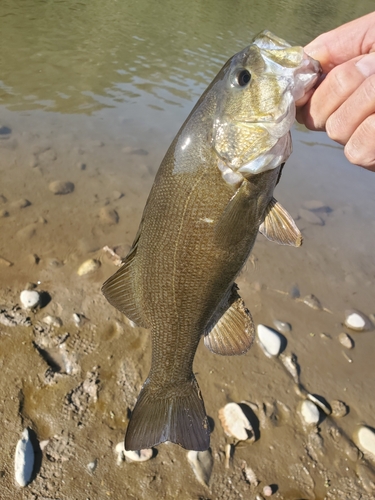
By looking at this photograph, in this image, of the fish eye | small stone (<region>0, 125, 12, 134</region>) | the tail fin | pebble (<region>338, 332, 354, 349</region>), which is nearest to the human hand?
the fish eye

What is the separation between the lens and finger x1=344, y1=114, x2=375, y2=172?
6.88 ft

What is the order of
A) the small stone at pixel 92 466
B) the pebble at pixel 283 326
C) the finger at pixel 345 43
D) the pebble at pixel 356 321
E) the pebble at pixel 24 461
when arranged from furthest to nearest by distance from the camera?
the pebble at pixel 356 321
the pebble at pixel 283 326
the small stone at pixel 92 466
the pebble at pixel 24 461
the finger at pixel 345 43

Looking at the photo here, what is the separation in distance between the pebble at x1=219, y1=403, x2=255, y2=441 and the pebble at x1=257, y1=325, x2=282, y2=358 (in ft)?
2.59

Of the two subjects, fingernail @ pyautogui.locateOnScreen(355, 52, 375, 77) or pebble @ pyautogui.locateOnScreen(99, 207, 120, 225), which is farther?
pebble @ pyautogui.locateOnScreen(99, 207, 120, 225)

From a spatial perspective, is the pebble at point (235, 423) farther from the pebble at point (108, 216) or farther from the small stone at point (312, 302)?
the pebble at point (108, 216)

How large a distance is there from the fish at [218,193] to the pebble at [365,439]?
6.81ft

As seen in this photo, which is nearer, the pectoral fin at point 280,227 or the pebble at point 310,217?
the pectoral fin at point 280,227

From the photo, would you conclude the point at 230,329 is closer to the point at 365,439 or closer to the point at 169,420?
the point at 169,420

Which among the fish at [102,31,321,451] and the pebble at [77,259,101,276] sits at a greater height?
the fish at [102,31,321,451]

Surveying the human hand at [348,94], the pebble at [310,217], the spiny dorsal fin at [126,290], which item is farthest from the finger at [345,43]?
the pebble at [310,217]

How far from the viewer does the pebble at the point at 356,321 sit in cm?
473

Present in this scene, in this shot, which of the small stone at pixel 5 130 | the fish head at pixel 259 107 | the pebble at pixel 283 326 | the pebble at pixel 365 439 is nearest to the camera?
the fish head at pixel 259 107

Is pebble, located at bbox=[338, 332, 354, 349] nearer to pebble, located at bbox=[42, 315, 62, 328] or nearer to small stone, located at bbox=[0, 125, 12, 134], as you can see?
pebble, located at bbox=[42, 315, 62, 328]

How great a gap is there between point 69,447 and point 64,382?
0.57m
